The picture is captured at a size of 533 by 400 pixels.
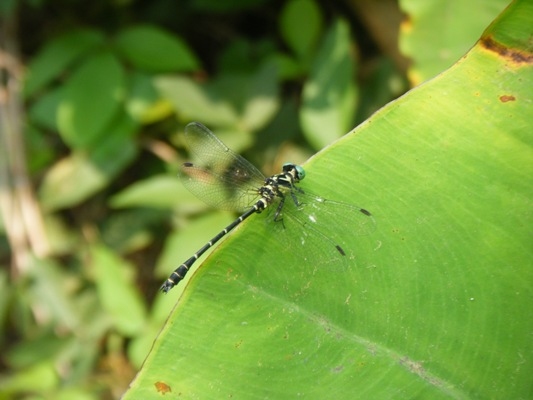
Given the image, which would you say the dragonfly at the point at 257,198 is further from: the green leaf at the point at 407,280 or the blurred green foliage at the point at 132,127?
the blurred green foliage at the point at 132,127

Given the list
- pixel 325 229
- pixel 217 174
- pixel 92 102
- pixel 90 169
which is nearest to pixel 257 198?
pixel 217 174

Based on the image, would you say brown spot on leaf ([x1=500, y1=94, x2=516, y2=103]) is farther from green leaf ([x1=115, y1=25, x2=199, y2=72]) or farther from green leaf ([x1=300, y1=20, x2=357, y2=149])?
green leaf ([x1=115, y1=25, x2=199, y2=72])

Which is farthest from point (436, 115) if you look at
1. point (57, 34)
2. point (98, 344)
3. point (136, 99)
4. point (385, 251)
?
point (57, 34)

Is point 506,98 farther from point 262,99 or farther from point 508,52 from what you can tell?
point 262,99

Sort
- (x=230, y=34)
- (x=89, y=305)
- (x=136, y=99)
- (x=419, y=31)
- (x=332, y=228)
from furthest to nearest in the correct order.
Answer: (x=230, y=34) < (x=89, y=305) < (x=136, y=99) < (x=419, y=31) < (x=332, y=228)

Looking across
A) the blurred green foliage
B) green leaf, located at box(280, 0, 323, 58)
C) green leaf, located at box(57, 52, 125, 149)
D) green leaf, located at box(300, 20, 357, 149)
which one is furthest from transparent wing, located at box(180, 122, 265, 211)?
green leaf, located at box(280, 0, 323, 58)

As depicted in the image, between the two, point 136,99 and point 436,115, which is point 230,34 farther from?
point 436,115
